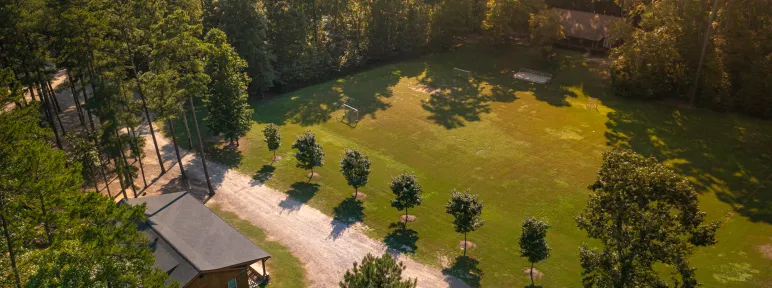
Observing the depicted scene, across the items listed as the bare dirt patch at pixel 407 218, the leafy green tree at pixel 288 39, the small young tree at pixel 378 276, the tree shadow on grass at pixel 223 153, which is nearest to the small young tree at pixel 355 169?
the bare dirt patch at pixel 407 218

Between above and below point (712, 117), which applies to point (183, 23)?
above

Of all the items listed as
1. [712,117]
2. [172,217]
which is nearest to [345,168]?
[172,217]

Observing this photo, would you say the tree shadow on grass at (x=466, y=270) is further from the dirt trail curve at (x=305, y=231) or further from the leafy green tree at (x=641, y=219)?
the leafy green tree at (x=641, y=219)

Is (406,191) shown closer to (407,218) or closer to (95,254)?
(407,218)

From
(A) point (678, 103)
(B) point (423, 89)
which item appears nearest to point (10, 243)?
(B) point (423, 89)

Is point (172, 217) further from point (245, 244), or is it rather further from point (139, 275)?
point (139, 275)
